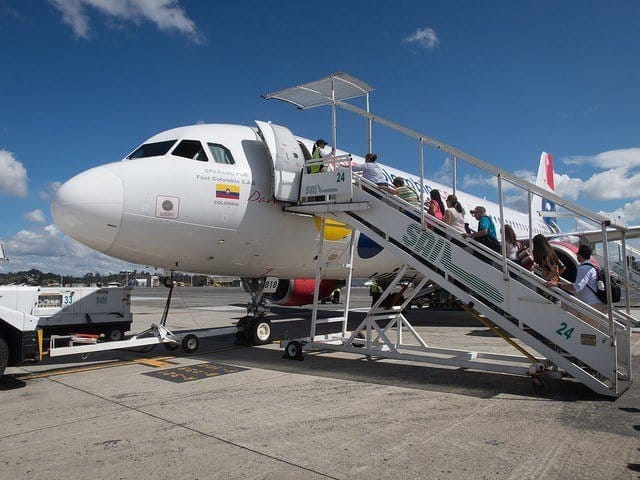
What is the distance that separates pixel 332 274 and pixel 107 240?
551 centimetres

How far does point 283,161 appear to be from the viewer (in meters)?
9.10

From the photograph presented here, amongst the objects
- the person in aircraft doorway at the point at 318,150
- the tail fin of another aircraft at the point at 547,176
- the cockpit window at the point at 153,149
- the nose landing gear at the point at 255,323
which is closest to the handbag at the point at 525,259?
the person in aircraft doorway at the point at 318,150

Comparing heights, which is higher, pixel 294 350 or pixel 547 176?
pixel 547 176

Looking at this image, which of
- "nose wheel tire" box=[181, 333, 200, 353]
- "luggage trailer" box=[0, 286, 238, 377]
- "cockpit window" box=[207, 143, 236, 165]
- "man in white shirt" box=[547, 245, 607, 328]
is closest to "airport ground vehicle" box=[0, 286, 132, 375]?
"luggage trailer" box=[0, 286, 238, 377]

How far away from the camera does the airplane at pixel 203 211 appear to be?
769 centimetres

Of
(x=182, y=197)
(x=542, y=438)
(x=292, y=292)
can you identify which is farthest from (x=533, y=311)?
(x=292, y=292)

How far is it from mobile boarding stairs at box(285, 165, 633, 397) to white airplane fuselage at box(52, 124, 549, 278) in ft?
2.39

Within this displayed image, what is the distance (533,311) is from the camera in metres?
6.64

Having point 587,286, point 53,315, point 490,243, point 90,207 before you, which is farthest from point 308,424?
point 53,315

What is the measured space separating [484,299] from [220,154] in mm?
5135

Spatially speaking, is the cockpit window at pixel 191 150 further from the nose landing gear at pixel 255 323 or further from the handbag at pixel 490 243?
the handbag at pixel 490 243

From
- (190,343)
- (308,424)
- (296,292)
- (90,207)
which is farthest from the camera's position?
(296,292)

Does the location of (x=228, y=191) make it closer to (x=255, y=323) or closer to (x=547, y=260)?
(x=255, y=323)

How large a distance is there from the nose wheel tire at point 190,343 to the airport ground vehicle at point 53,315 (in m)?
2.15
